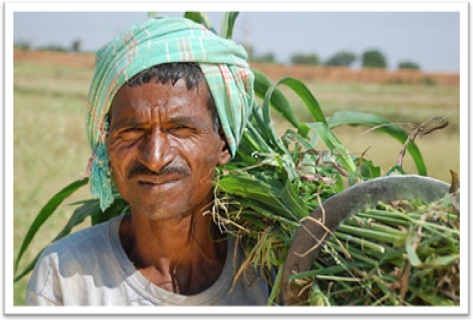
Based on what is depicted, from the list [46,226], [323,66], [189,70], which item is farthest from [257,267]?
[323,66]

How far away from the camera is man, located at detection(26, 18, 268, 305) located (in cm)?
181

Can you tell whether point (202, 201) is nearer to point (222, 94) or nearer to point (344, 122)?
point (222, 94)

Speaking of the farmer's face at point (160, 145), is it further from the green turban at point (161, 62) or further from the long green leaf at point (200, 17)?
the long green leaf at point (200, 17)

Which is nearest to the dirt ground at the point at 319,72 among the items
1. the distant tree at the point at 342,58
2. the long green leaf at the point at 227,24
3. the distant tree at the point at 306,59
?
the distant tree at the point at 306,59

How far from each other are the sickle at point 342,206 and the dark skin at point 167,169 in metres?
0.32

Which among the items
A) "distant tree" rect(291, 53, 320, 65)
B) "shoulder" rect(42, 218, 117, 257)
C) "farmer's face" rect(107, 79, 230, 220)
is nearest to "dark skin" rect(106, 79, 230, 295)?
"farmer's face" rect(107, 79, 230, 220)

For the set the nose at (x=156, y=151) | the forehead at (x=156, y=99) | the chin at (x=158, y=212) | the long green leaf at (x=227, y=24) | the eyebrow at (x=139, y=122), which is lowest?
the chin at (x=158, y=212)

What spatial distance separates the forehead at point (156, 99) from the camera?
5.89ft

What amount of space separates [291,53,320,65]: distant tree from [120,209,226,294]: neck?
1065 centimetres

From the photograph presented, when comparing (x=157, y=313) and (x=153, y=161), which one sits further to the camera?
(x=157, y=313)

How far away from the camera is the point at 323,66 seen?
13.5 m

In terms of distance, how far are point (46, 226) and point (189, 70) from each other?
3.44 meters

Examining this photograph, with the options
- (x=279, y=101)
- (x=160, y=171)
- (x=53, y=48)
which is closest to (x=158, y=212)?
(x=160, y=171)

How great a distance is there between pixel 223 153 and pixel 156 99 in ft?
0.93
